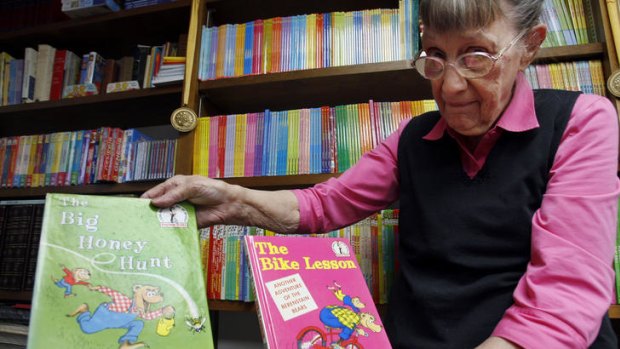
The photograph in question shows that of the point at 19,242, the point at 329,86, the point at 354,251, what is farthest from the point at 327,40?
the point at 19,242

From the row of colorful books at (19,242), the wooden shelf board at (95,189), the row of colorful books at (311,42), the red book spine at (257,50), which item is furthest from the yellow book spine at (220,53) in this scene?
the row of colorful books at (19,242)

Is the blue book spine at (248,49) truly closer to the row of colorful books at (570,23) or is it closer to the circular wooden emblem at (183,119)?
the circular wooden emblem at (183,119)

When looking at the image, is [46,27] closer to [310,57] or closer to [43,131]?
[43,131]

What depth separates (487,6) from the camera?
67 centimetres

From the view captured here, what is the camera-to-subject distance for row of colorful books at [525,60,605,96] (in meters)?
1.16

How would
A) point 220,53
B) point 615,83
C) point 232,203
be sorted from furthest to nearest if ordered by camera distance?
point 220,53 → point 615,83 → point 232,203

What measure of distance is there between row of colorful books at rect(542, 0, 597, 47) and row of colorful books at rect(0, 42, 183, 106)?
151cm

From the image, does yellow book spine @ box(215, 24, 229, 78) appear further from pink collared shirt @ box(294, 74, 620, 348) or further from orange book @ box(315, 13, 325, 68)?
pink collared shirt @ box(294, 74, 620, 348)

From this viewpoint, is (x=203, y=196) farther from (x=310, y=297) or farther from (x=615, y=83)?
(x=615, y=83)

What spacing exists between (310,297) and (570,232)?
→ 1.43 feet

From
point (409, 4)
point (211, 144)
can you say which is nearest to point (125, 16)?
point (211, 144)

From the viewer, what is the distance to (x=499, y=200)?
72 cm

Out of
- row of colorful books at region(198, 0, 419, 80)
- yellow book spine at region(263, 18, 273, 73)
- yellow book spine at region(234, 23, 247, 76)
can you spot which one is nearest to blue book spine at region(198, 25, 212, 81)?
row of colorful books at region(198, 0, 419, 80)

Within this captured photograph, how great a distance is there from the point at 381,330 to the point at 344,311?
8 centimetres
